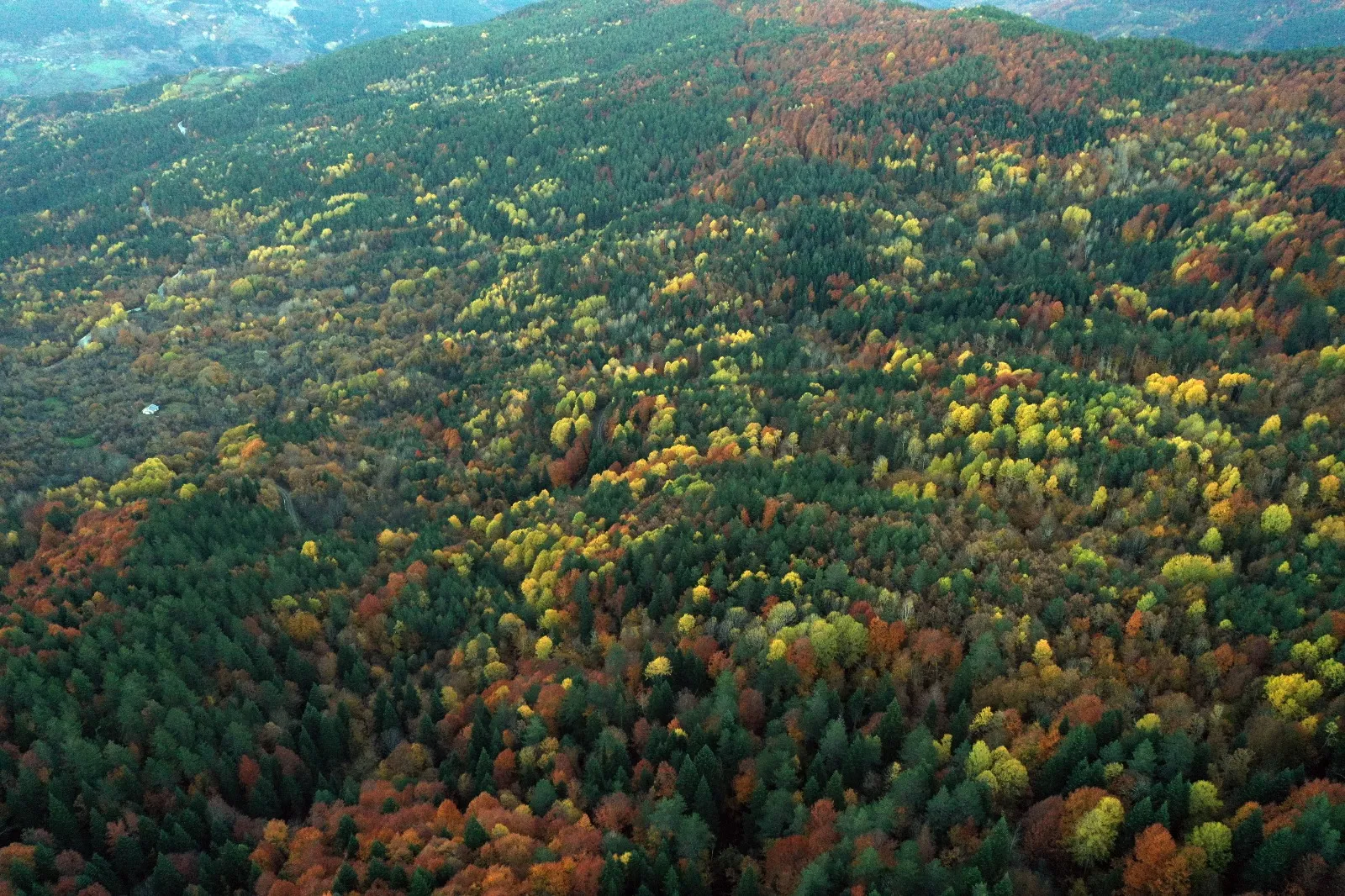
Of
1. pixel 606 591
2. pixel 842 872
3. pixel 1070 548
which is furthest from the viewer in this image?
pixel 606 591

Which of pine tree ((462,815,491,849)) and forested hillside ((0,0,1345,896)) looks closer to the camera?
forested hillside ((0,0,1345,896))

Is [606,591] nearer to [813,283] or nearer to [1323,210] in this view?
[813,283]

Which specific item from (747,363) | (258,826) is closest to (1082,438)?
(747,363)

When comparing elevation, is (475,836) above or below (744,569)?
below

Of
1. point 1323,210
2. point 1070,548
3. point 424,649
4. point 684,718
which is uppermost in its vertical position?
point 1323,210

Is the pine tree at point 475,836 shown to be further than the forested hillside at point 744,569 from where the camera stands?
Yes

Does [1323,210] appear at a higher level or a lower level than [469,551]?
higher

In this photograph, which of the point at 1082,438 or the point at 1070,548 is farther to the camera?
the point at 1082,438

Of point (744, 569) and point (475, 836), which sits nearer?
point (475, 836)
